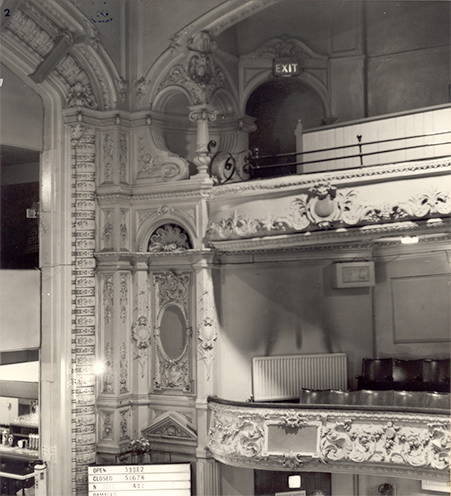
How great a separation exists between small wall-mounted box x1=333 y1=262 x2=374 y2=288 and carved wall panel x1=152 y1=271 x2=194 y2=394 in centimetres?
235

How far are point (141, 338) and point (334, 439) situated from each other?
3.31 m

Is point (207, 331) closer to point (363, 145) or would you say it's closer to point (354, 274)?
point (354, 274)

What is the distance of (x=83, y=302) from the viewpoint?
37.2ft

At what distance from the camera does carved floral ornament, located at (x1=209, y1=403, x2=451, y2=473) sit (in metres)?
9.33

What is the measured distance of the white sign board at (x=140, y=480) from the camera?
10.6 metres

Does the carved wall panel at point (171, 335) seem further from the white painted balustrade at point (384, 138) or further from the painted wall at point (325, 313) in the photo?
the white painted balustrade at point (384, 138)

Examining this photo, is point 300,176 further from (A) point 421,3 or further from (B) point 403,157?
(A) point 421,3

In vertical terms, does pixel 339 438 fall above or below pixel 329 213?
below

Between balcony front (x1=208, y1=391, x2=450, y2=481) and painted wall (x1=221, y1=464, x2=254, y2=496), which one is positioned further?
painted wall (x1=221, y1=464, x2=254, y2=496)

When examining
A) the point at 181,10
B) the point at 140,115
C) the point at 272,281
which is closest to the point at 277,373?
the point at 272,281

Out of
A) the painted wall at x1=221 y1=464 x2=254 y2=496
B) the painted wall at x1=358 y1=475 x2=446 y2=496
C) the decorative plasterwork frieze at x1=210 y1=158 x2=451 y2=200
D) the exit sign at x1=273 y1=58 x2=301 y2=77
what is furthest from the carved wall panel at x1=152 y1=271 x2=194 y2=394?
the exit sign at x1=273 y1=58 x2=301 y2=77

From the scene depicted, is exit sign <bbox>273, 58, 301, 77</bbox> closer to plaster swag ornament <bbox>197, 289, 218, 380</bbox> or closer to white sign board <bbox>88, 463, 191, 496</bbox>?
plaster swag ornament <bbox>197, 289, 218, 380</bbox>

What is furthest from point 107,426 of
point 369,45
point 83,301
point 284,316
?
point 369,45

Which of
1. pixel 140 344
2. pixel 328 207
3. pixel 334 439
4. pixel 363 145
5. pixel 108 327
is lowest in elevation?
pixel 334 439
